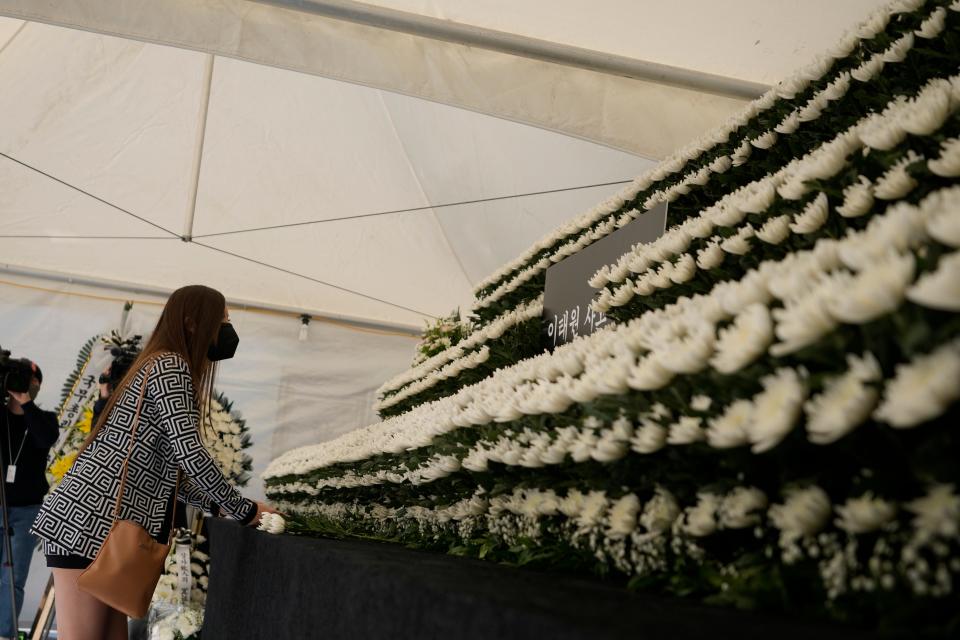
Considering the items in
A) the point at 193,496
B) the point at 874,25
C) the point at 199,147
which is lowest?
the point at 193,496

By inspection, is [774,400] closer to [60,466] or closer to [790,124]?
[790,124]

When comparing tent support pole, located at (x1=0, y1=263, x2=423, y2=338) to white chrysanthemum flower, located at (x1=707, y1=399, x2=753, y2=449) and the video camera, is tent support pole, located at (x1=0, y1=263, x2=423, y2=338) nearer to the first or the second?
the video camera

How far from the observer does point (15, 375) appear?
5.27 m

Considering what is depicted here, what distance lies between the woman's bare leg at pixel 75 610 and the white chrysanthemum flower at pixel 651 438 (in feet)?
8.22

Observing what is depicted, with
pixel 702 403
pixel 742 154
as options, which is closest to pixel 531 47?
pixel 742 154

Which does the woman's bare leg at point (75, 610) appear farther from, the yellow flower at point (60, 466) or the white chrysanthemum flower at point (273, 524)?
the yellow flower at point (60, 466)

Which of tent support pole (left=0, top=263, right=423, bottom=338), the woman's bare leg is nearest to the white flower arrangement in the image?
the woman's bare leg

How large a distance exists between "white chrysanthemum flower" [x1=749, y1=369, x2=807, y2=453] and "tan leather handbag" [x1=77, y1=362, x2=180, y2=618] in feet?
8.11

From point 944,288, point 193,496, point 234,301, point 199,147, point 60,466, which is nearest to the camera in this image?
point 944,288

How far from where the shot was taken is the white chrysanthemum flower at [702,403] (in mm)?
854

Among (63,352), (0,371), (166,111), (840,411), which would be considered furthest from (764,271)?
(63,352)

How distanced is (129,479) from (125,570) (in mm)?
325

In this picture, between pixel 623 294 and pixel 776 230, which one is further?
pixel 623 294

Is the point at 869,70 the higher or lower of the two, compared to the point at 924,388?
higher
